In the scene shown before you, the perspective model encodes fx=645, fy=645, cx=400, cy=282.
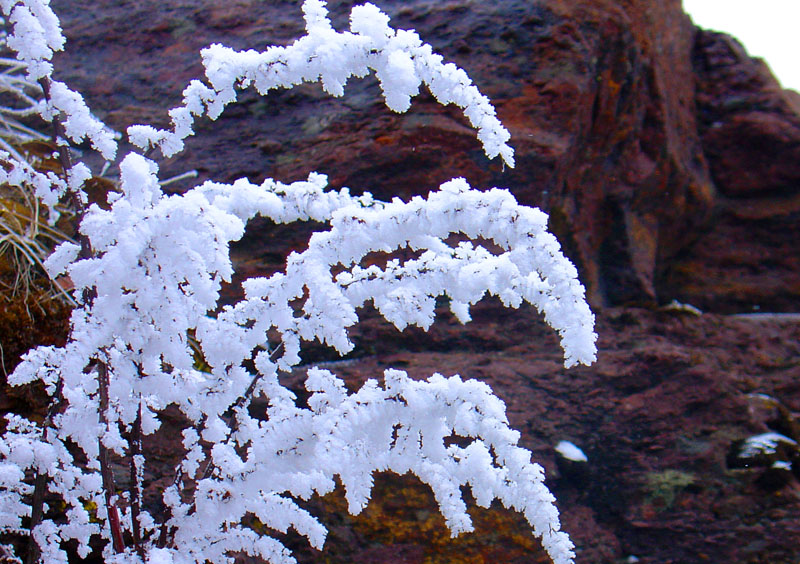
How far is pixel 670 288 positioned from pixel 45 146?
2.93 meters

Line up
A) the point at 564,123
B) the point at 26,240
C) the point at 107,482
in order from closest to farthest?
the point at 107,482
the point at 26,240
the point at 564,123

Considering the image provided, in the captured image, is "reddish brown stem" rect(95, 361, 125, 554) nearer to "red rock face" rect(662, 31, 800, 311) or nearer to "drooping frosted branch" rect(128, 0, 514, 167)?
"drooping frosted branch" rect(128, 0, 514, 167)

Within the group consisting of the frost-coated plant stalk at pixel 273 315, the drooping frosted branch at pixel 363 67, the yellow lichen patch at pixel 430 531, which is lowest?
the yellow lichen patch at pixel 430 531

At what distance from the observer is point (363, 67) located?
98 cm

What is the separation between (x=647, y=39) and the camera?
9.04 ft

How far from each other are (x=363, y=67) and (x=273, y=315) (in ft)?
1.33

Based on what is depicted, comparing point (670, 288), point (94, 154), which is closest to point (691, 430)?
point (670, 288)

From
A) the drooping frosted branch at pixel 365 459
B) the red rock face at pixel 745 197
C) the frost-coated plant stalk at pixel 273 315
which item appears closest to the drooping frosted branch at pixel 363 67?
the frost-coated plant stalk at pixel 273 315

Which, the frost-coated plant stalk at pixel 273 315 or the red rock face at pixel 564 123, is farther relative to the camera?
the red rock face at pixel 564 123

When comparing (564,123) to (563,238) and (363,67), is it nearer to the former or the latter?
(563,238)

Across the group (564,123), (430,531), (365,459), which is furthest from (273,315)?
(564,123)

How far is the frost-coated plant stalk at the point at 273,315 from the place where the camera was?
85 centimetres

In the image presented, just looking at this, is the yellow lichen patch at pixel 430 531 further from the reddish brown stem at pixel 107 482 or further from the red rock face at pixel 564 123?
the red rock face at pixel 564 123

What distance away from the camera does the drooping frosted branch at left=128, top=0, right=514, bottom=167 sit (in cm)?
95
